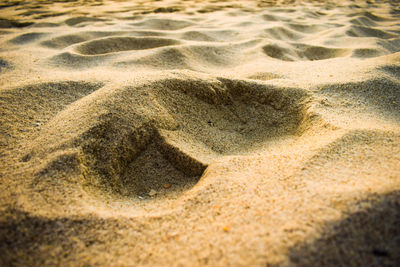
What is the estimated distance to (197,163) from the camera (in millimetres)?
981

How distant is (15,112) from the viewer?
3.85 feet

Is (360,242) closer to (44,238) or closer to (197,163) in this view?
(197,163)

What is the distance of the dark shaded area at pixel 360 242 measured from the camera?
561mm

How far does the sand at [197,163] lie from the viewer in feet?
2.06

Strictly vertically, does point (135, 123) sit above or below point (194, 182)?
above

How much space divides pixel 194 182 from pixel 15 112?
0.95 metres

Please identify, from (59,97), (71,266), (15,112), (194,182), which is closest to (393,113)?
(194,182)

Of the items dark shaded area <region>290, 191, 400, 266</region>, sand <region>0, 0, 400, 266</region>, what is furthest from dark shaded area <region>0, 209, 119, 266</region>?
dark shaded area <region>290, 191, 400, 266</region>

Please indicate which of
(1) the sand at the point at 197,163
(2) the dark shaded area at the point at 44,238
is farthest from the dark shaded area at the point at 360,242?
(2) the dark shaded area at the point at 44,238

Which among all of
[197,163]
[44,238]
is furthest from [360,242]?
[44,238]

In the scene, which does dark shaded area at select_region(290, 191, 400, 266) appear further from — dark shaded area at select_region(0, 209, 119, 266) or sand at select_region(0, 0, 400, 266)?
dark shaded area at select_region(0, 209, 119, 266)

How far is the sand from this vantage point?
0.63 meters

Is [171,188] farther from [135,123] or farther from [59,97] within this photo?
[59,97]

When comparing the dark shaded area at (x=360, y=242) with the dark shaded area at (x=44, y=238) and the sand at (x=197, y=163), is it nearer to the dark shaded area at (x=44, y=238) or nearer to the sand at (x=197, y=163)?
the sand at (x=197, y=163)
